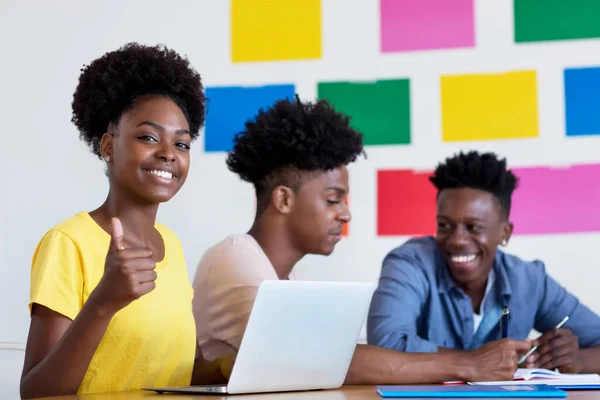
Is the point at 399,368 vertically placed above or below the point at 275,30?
below

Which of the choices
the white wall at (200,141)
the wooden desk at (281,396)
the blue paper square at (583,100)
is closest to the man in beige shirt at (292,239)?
the wooden desk at (281,396)

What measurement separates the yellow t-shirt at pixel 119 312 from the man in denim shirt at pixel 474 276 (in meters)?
0.85

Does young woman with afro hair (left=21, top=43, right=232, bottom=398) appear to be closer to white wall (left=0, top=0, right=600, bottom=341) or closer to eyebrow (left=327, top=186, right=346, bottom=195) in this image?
eyebrow (left=327, top=186, right=346, bottom=195)

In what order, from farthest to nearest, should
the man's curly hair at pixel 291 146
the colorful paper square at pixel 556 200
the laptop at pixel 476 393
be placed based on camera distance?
the colorful paper square at pixel 556 200 → the man's curly hair at pixel 291 146 → the laptop at pixel 476 393

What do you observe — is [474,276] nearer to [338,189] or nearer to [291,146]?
[338,189]

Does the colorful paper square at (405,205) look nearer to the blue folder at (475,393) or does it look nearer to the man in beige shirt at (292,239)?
the man in beige shirt at (292,239)

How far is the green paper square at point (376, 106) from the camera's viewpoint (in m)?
2.71

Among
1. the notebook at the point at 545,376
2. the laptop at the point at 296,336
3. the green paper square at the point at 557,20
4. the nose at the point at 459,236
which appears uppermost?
the green paper square at the point at 557,20

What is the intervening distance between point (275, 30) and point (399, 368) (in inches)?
61.8

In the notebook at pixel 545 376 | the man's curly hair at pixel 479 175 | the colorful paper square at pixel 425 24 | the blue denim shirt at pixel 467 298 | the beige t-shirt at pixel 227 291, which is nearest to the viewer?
the notebook at pixel 545 376

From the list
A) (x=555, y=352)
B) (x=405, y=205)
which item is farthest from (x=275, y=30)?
(x=555, y=352)

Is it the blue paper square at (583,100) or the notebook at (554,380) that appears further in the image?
the blue paper square at (583,100)

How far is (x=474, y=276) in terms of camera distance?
2449mm

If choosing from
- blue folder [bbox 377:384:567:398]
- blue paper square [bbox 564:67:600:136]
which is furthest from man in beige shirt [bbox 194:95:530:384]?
blue paper square [bbox 564:67:600:136]
